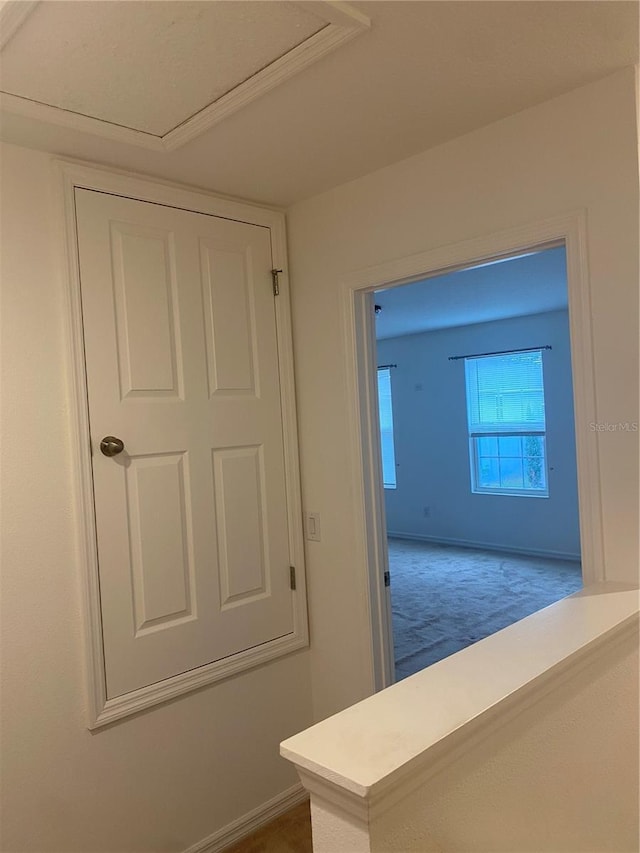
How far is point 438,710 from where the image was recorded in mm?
1104

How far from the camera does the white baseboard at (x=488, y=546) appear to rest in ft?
19.7

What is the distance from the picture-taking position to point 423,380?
7.07 metres

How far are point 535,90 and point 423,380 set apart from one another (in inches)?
213

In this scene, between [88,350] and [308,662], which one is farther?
[308,662]

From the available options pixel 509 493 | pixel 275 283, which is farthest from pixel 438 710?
pixel 509 493

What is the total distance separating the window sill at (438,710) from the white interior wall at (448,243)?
0.38 metres

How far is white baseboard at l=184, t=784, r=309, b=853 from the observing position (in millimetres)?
Result: 2184

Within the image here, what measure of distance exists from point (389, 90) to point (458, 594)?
164 inches

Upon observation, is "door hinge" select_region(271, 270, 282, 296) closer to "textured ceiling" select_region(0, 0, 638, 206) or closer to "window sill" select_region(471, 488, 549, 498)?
"textured ceiling" select_region(0, 0, 638, 206)

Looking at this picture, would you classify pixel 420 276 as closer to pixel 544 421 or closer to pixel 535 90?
pixel 535 90

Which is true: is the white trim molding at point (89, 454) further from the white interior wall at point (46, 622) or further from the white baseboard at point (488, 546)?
the white baseboard at point (488, 546)

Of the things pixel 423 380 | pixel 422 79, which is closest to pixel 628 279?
pixel 422 79

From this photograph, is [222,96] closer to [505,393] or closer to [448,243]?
[448,243]

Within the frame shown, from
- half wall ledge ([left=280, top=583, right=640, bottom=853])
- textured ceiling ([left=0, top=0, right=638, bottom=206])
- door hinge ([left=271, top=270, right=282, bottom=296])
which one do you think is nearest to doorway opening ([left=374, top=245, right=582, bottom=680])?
door hinge ([left=271, top=270, right=282, bottom=296])
